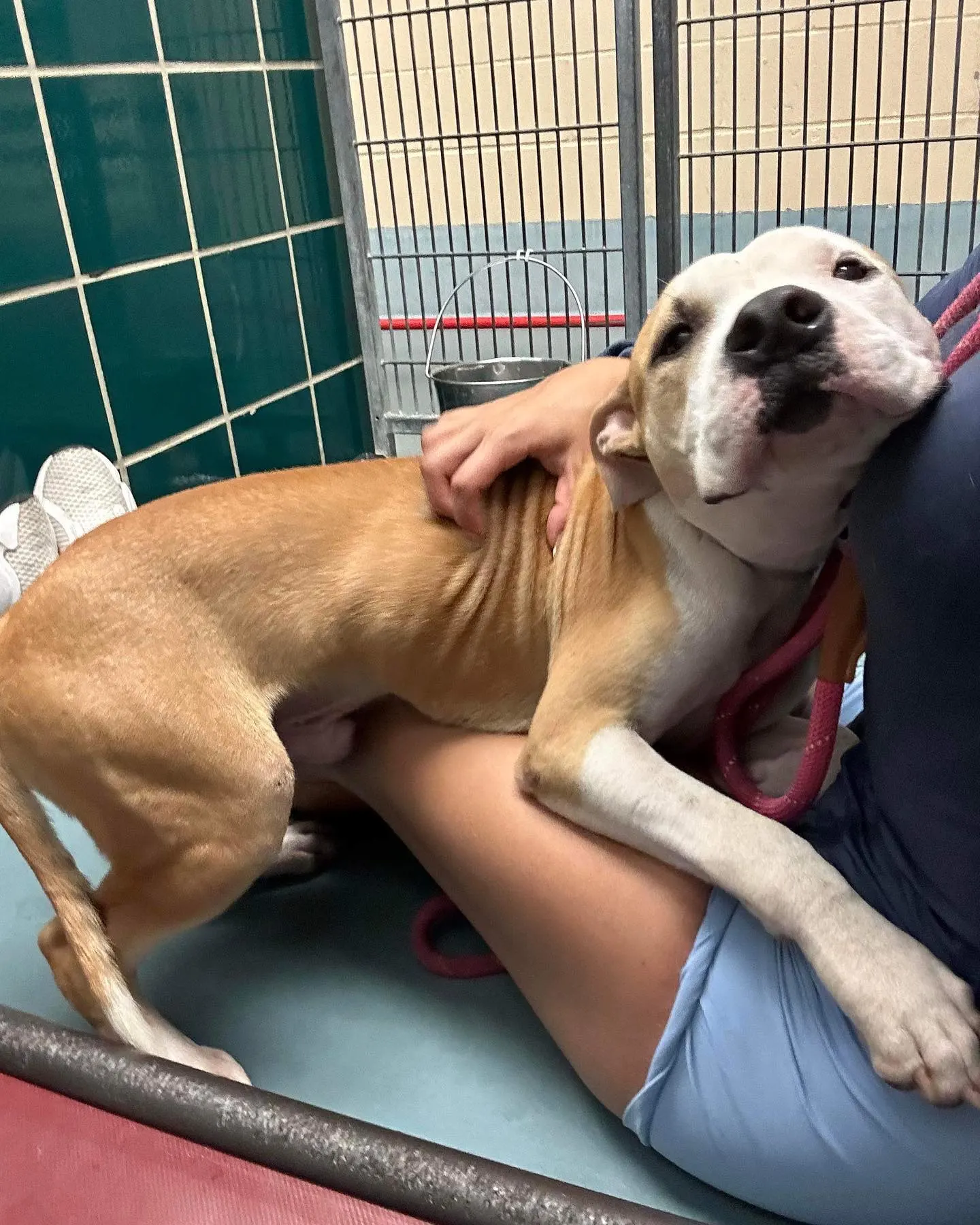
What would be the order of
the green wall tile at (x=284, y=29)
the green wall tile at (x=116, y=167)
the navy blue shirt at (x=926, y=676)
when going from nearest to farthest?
the navy blue shirt at (x=926, y=676)
the green wall tile at (x=116, y=167)
the green wall tile at (x=284, y=29)

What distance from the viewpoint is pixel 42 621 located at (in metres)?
1.05

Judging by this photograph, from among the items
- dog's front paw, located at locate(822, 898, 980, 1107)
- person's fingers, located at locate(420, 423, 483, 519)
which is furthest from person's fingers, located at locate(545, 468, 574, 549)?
dog's front paw, located at locate(822, 898, 980, 1107)

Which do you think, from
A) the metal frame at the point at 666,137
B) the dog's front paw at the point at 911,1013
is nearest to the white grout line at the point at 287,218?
the metal frame at the point at 666,137

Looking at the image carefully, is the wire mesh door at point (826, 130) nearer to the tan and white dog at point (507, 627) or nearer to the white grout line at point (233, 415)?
the white grout line at point (233, 415)

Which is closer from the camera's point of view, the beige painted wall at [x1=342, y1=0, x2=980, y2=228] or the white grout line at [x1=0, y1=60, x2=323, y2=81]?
the white grout line at [x1=0, y1=60, x2=323, y2=81]

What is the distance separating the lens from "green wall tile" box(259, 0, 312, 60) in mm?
2379

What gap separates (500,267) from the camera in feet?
8.91

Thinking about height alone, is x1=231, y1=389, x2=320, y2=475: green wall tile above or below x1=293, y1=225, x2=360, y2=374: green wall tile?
below

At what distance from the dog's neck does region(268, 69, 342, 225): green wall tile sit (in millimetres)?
1916

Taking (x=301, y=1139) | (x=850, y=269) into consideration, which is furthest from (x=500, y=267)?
(x=301, y=1139)

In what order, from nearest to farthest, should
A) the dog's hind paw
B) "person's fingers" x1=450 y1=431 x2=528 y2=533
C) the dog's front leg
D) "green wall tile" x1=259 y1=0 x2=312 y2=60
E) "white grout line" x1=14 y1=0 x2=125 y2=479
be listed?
1. the dog's front leg
2. "person's fingers" x1=450 y1=431 x2=528 y2=533
3. the dog's hind paw
4. "white grout line" x1=14 y1=0 x2=125 y2=479
5. "green wall tile" x1=259 y1=0 x2=312 y2=60

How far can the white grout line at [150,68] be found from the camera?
1.79 meters

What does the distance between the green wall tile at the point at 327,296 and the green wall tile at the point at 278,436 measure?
13cm

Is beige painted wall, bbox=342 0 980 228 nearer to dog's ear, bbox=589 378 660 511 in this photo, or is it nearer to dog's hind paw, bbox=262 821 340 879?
dog's ear, bbox=589 378 660 511
